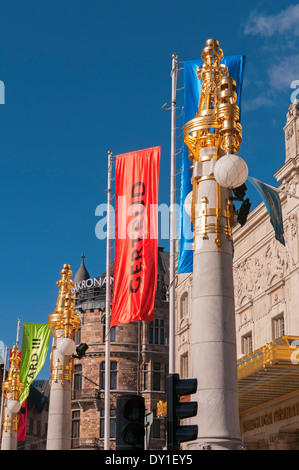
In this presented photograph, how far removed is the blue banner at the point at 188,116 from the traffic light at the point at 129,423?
11.0 meters

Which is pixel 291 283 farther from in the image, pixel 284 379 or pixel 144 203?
pixel 144 203

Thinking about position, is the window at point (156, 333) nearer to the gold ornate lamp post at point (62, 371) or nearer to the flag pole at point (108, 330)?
the gold ornate lamp post at point (62, 371)

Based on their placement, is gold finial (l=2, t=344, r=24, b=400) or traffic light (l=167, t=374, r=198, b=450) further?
gold finial (l=2, t=344, r=24, b=400)

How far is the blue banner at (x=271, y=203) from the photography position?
20578 millimetres

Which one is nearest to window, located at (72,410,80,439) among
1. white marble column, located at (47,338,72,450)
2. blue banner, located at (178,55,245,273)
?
white marble column, located at (47,338,72,450)

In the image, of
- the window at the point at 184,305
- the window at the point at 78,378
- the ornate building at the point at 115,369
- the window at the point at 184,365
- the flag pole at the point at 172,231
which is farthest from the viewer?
the window at the point at 78,378

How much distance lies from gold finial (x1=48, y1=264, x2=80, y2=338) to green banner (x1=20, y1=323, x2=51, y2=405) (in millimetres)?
9293

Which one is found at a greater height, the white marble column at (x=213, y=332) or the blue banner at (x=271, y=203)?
the blue banner at (x=271, y=203)

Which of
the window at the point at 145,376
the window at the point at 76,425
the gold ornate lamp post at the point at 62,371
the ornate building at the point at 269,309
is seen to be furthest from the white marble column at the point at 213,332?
the window at the point at 76,425

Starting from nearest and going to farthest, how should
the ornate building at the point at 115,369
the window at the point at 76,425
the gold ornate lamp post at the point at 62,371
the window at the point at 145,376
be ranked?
the gold ornate lamp post at the point at 62,371, the ornate building at the point at 115,369, the window at the point at 145,376, the window at the point at 76,425

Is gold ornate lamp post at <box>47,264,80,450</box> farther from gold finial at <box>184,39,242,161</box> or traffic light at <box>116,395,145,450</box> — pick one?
traffic light at <box>116,395,145,450</box>

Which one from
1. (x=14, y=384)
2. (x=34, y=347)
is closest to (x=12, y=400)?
(x=14, y=384)

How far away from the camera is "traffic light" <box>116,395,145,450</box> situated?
29.9 ft

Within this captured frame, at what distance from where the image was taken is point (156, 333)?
63.8 m
